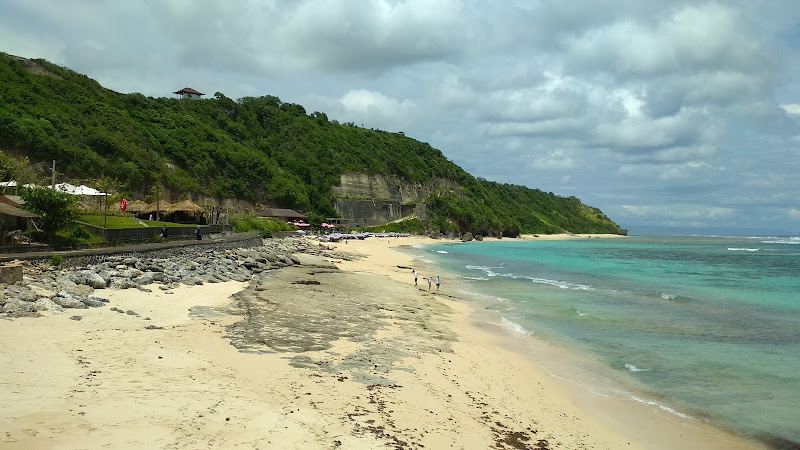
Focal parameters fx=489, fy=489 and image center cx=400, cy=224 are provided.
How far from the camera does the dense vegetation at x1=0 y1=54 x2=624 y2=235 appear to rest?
53.6 m

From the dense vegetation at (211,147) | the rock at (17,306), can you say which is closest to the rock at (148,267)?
the rock at (17,306)

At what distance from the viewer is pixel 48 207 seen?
66.9 feet

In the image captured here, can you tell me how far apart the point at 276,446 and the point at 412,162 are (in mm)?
126846

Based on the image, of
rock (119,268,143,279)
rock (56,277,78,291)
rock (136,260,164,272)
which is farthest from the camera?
rock (136,260,164,272)

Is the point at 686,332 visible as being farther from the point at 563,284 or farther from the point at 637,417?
the point at 563,284

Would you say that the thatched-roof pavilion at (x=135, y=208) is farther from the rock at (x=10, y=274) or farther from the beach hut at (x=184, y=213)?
the rock at (x=10, y=274)

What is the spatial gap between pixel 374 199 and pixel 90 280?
88026 millimetres

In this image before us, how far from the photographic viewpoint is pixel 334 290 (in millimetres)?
23531

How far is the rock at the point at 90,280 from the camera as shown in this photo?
16.7 meters

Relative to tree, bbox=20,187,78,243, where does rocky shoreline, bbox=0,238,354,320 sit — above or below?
below

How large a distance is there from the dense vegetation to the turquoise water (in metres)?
40.6

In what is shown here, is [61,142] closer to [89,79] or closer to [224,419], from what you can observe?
[89,79]

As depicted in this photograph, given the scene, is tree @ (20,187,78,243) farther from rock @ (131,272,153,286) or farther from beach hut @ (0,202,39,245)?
rock @ (131,272,153,286)

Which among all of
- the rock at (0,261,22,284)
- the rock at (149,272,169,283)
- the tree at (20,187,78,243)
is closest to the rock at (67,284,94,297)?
the rock at (0,261,22,284)
